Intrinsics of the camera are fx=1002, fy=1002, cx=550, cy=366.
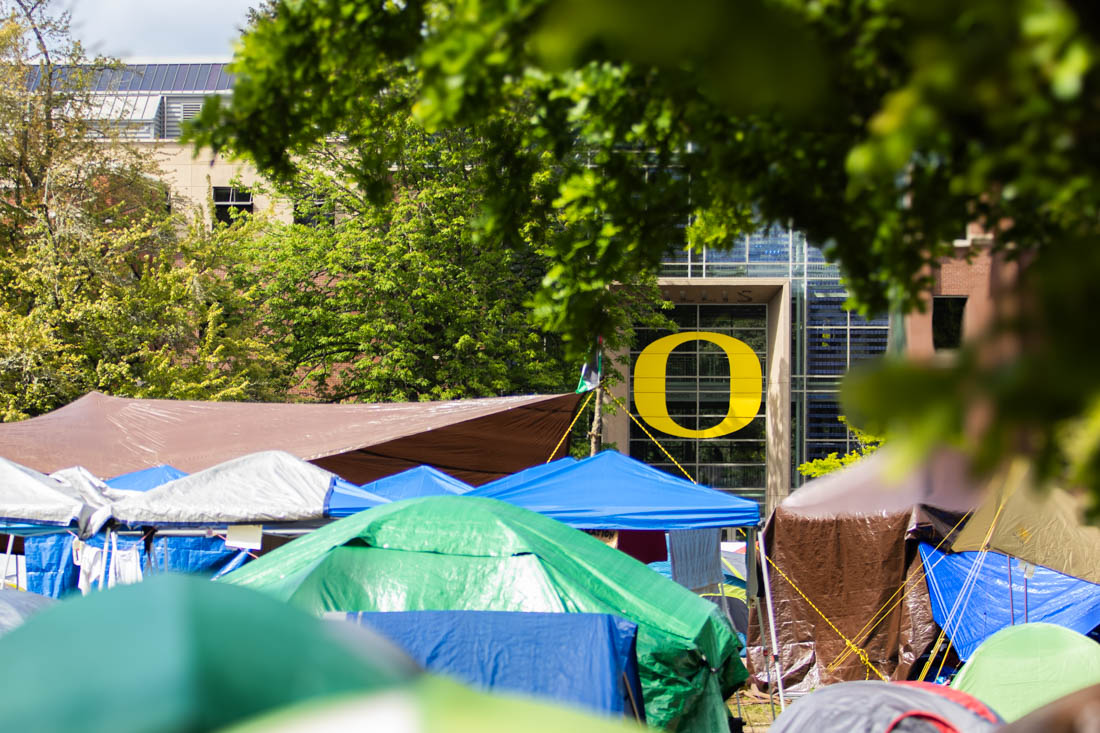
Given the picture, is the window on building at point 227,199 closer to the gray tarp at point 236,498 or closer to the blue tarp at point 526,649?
the gray tarp at point 236,498

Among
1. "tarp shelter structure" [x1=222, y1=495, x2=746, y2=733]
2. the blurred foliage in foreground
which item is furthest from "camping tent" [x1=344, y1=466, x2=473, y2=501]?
the blurred foliage in foreground

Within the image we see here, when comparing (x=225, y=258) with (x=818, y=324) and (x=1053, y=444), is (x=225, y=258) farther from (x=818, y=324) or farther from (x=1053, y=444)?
→ (x=1053, y=444)

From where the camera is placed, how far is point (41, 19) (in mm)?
25828

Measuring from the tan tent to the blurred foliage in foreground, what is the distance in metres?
7.32

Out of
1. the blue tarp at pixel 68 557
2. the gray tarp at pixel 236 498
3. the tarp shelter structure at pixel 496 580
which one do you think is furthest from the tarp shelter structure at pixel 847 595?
the blue tarp at pixel 68 557

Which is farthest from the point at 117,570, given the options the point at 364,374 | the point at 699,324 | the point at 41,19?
the point at 699,324

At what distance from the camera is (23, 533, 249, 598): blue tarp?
1195 centimetres

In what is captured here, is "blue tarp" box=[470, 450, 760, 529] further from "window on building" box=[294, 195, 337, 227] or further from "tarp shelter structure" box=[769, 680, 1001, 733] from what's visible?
"window on building" box=[294, 195, 337, 227]

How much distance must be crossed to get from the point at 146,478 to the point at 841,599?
1058 centimetres

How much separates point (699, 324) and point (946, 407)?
35259 millimetres

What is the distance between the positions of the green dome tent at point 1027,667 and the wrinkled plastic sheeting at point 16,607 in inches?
276

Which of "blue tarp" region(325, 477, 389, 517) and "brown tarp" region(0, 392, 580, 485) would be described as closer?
"blue tarp" region(325, 477, 389, 517)

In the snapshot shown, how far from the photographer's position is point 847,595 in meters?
13.9

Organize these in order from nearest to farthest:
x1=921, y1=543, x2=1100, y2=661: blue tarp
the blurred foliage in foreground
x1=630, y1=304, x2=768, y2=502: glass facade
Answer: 1. the blurred foliage in foreground
2. x1=921, y1=543, x2=1100, y2=661: blue tarp
3. x1=630, y1=304, x2=768, y2=502: glass facade
